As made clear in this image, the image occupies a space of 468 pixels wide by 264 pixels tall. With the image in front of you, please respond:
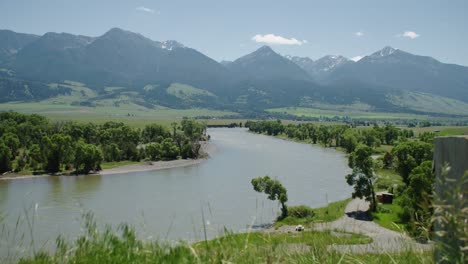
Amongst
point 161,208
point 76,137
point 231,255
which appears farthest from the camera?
point 76,137

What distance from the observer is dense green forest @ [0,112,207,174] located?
81250 millimetres

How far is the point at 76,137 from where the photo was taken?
10338cm

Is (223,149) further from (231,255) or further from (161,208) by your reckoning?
(231,255)

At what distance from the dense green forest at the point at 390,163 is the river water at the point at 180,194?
5.26 meters

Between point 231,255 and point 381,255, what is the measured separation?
2.08m

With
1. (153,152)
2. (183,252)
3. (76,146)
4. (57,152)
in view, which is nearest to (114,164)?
(76,146)

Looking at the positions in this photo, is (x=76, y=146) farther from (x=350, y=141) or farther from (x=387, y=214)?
(x=350, y=141)

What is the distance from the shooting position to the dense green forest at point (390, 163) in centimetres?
529

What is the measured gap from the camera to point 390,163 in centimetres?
8944

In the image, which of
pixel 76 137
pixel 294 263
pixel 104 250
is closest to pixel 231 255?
pixel 294 263

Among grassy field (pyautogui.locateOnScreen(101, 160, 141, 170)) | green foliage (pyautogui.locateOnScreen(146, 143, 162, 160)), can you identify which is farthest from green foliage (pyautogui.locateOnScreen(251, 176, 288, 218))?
green foliage (pyautogui.locateOnScreen(146, 143, 162, 160))

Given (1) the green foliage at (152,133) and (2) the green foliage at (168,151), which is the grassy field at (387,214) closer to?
(2) the green foliage at (168,151)

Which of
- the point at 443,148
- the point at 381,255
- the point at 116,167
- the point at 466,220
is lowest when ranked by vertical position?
the point at 116,167

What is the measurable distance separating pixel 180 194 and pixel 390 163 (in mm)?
49117
